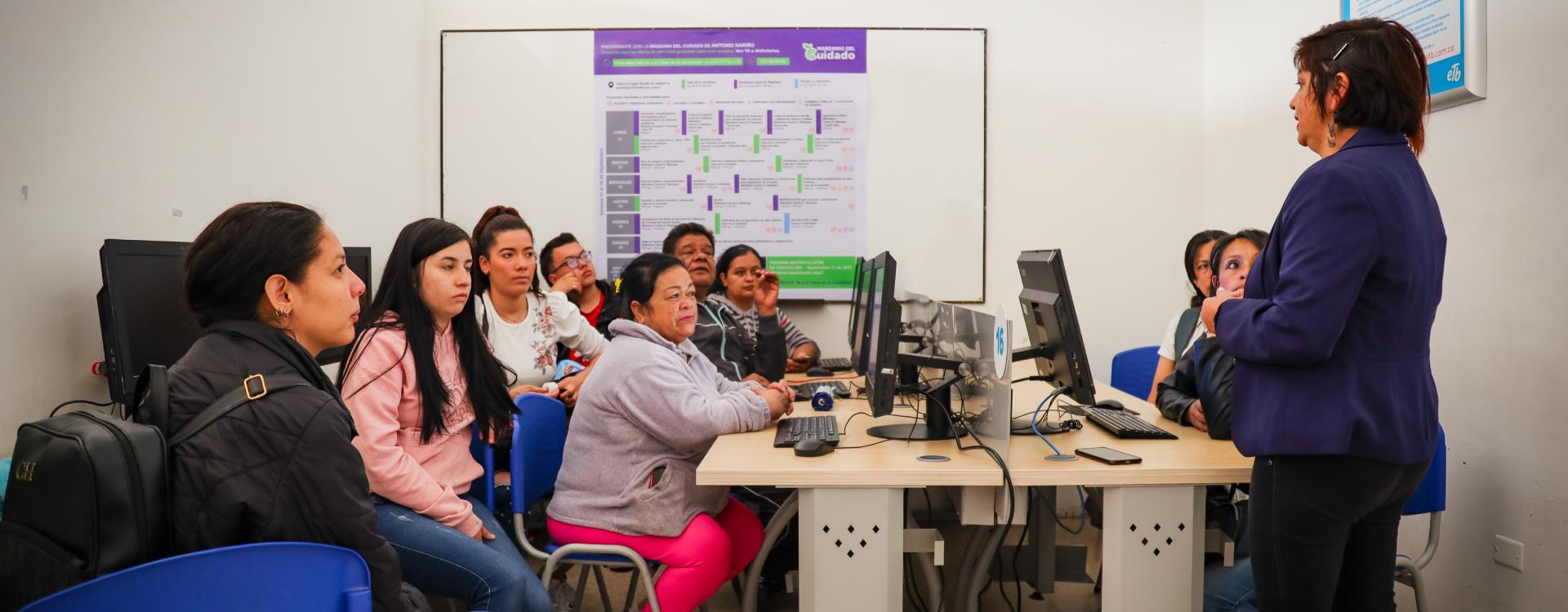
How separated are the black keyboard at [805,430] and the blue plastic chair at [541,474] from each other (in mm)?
420

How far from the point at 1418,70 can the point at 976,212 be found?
270 cm

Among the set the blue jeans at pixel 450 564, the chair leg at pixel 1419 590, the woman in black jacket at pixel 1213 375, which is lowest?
the chair leg at pixel 1419 590

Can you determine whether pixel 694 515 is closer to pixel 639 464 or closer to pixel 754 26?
pixel 639 464

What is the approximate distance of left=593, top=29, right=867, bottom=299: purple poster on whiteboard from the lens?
13.9ft

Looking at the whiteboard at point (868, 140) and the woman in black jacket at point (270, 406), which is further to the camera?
the whiteboard at point (868, 140)

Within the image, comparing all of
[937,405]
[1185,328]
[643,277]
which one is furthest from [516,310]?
[1185,328]

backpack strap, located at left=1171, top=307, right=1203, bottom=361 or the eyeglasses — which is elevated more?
the eyeglasses

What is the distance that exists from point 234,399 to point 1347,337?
1.65 metres

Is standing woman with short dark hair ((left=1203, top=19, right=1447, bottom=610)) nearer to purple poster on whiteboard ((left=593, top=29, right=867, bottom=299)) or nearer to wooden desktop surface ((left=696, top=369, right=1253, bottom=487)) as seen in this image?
wooden desktop surface ((left=696, top=369, right=1253, bottom=487))

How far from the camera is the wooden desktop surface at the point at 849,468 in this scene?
192cm

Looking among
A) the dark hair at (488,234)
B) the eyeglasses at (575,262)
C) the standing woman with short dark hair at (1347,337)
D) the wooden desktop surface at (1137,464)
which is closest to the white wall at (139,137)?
the dark hair at (488,234)

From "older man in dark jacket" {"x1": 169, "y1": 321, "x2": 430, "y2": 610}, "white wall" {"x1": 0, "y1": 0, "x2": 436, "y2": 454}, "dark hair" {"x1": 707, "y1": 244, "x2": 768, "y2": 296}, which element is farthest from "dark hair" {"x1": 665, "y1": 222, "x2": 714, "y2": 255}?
"older man in dark jacket" {"x1": 169, "y1": 321, "x2": 430, "y2": 610}

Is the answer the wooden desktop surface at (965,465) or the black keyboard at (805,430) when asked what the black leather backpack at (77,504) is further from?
the black keyboard at (805,430)

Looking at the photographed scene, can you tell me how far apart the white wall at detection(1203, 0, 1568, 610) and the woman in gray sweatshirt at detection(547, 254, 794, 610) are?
6.12 feet
